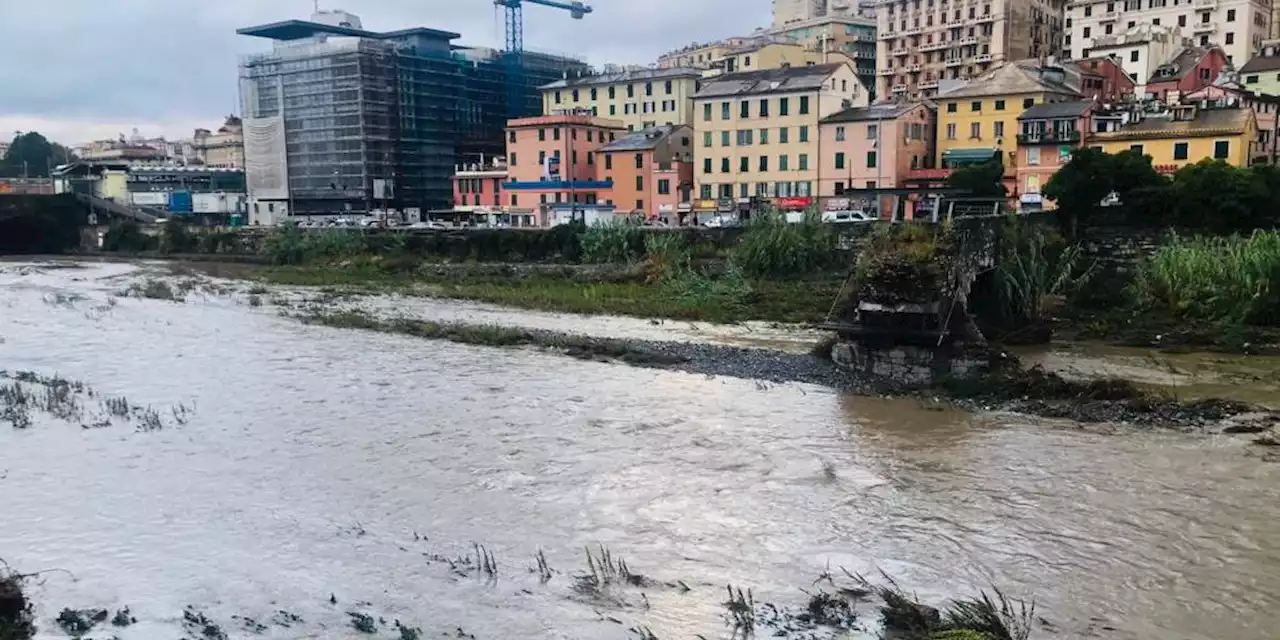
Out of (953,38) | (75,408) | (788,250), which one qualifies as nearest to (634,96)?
(953,38)

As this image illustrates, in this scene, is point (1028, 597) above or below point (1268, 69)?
below

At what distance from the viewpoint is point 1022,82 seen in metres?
57.7

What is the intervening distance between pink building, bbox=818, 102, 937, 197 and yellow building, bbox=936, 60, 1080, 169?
190 cm

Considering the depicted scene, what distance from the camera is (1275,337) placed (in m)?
28.5

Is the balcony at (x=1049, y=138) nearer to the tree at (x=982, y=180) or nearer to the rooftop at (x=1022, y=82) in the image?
the tree at (x=982, y=180)

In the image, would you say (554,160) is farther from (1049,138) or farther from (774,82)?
(1049,138)

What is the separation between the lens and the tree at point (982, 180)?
4969 centimetres

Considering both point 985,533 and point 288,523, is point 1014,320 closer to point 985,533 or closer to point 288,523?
point 985,533

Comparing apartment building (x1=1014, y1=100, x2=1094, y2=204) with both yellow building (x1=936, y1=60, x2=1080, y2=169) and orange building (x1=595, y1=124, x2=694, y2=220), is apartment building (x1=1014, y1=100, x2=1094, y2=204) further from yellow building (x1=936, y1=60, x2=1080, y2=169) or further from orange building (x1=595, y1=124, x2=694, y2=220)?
orange building (x1=595, y1=124, x2=694, y2=220)

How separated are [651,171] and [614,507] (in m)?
51.7

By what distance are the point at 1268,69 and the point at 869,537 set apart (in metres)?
64.7

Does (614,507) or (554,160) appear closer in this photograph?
(614,507)

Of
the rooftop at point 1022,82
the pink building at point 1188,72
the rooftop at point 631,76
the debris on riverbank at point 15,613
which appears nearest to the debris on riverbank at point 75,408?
the debris on riverbank at point 15,613

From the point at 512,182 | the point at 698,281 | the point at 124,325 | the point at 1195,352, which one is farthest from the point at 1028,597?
the point at 512,182
